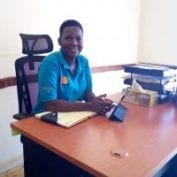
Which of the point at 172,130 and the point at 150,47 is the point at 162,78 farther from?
the point at 150,47

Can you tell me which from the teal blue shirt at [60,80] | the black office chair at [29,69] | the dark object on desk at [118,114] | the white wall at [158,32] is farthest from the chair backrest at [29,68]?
the white wall at [158,32]

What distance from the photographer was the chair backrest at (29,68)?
173cm

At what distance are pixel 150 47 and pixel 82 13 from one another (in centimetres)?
127

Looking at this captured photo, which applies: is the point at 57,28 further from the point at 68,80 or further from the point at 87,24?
the point at 68,80

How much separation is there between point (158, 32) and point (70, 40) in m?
2.06

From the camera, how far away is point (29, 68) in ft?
5.85

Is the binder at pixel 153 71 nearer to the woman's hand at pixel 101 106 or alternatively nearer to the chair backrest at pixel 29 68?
the woman's hand at pixel 101 106

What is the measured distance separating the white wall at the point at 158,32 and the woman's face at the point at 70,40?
1.95 meters

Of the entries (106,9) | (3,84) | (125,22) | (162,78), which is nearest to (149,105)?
(162,78)

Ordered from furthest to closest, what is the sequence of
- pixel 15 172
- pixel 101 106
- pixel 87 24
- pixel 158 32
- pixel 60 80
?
pixel 158 32 → pixel 87 24 → pixel 15 172 → pixel 60 80 → pixel 101 106

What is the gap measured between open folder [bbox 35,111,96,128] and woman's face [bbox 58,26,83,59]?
471 millimetres

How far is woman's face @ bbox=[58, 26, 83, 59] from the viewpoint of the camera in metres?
1.67

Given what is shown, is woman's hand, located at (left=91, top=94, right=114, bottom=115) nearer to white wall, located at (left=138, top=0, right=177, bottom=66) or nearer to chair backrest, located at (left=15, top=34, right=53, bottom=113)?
chair backrest, located at (left=15, top=34, right=53, bottom=113)

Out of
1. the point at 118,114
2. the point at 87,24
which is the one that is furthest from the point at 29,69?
the point at 87,24
